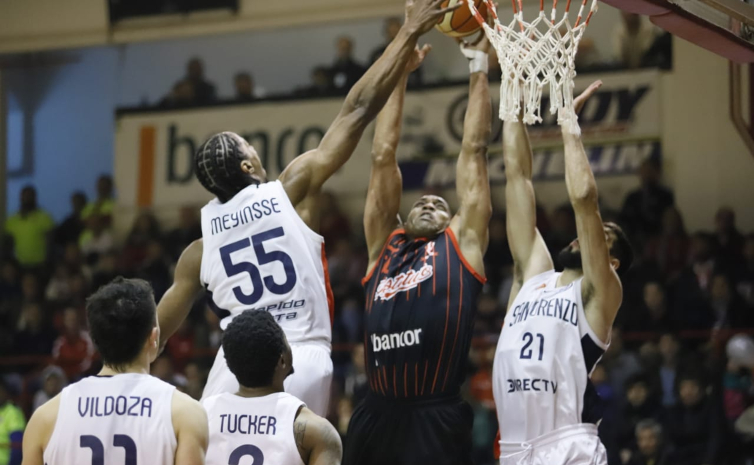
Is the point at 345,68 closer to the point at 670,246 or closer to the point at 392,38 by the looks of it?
the point at 392,38

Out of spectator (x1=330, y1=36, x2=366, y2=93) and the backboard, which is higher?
spectator (x1=330, y1=36, x2=366, y2=93)

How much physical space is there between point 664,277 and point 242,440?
21.8ft

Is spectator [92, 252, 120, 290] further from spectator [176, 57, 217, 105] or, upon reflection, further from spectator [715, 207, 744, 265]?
spectator [715, 207, 744, 265]

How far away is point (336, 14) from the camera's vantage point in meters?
13.5

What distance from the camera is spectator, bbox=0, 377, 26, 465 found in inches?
408

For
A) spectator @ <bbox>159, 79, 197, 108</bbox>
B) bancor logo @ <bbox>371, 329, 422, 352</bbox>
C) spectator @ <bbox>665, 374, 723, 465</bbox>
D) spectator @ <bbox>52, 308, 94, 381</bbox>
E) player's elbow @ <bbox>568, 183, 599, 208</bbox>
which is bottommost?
spectator @ <bbox>665, 374, 723, 465</bbox>

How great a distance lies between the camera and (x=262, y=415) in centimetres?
420

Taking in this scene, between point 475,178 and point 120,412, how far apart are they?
264 centimetres

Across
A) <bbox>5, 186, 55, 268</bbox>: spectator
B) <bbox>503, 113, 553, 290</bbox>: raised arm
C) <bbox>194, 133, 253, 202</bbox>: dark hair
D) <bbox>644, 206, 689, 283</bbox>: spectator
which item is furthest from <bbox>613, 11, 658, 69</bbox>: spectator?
<bbox>194, 133, 253, 202</bbox>: dark hair

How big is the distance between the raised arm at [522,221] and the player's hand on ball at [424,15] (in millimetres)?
761

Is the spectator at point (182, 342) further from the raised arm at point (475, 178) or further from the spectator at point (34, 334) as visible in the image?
the raised arm at point (475, 178)

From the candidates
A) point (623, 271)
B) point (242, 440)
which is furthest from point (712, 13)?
point (242, 440)

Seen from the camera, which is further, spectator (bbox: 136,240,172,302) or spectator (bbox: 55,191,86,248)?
spectator (bbox: 55,191,86,248)

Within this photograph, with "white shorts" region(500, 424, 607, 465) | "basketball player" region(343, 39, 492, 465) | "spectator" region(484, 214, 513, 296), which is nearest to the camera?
"white shorts" region(500, 424, 607, 465)
